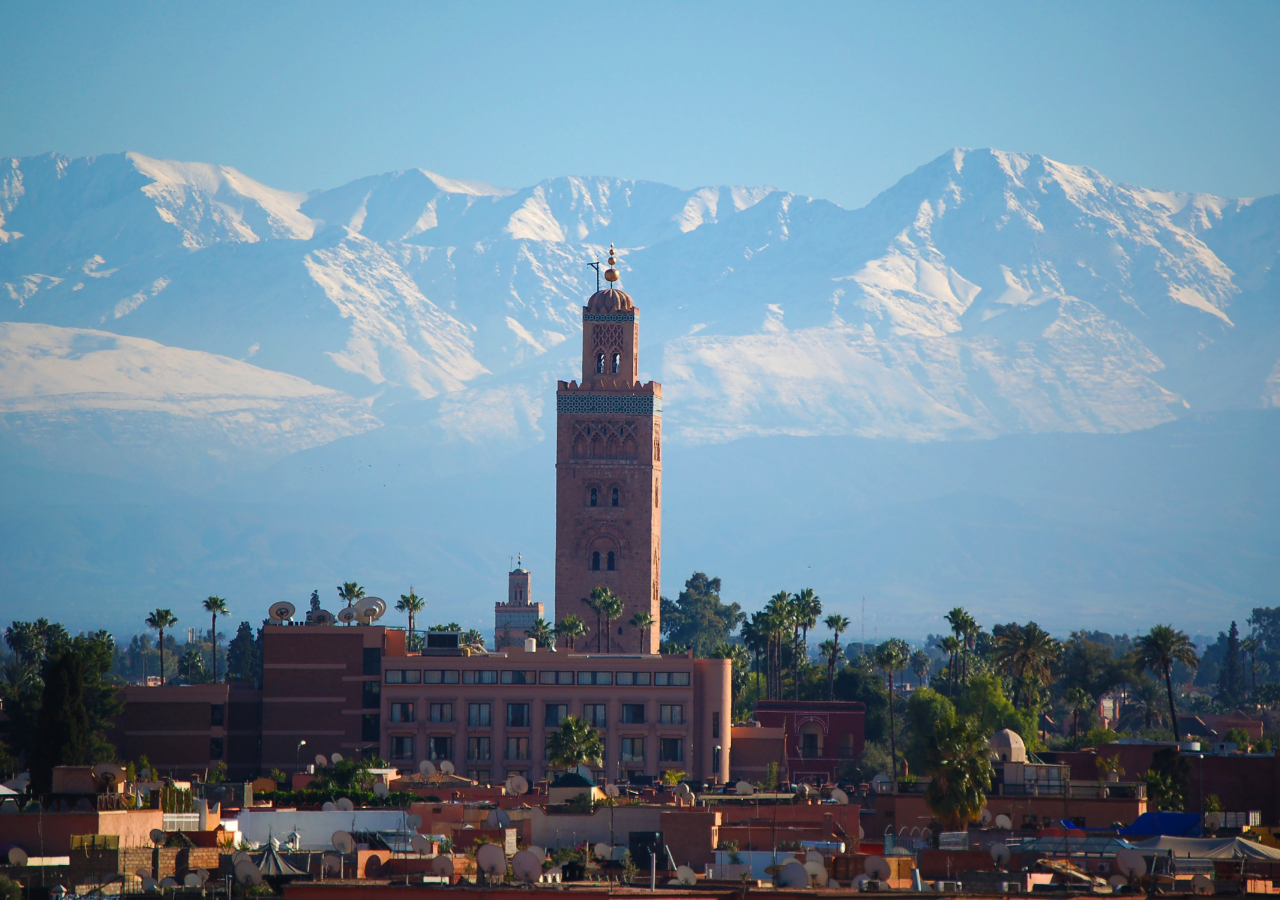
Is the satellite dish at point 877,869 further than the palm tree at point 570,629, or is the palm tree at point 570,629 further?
the palm tree at point 570,629

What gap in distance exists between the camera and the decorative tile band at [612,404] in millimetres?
148750

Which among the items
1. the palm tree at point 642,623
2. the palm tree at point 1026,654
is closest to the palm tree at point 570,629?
the palm tree at point 642,623

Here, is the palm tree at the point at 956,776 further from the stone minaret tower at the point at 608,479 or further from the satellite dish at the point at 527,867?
the stone minaret tower at the point at 608,479

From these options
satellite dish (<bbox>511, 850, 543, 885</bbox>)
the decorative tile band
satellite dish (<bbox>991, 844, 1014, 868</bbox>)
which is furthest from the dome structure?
the decorative tile band

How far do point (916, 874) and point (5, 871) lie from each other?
24.4 m

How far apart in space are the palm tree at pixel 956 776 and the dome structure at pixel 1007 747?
10.6 metres

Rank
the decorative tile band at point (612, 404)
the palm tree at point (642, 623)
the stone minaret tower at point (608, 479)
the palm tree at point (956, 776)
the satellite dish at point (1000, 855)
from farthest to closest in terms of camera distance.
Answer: the decorative tile band at point (612, 404), the stone minaret tower at point (608, 479), the palm tree at point (642, 623), the palm tree at point (956, 776), the satellite dish at point (1000, 855)

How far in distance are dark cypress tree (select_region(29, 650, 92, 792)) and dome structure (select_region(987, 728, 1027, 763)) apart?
40.4 metres

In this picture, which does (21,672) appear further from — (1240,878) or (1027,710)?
(1240,878)

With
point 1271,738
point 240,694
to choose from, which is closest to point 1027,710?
point 1271,738

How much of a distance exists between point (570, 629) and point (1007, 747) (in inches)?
Result: 2219

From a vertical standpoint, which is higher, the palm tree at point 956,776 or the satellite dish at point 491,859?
the palm tree at point 956,776

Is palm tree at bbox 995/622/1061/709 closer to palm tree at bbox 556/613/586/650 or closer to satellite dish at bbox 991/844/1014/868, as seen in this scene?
palm tree at bbox 556/613/586/650

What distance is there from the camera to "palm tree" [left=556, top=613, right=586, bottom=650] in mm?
139125
